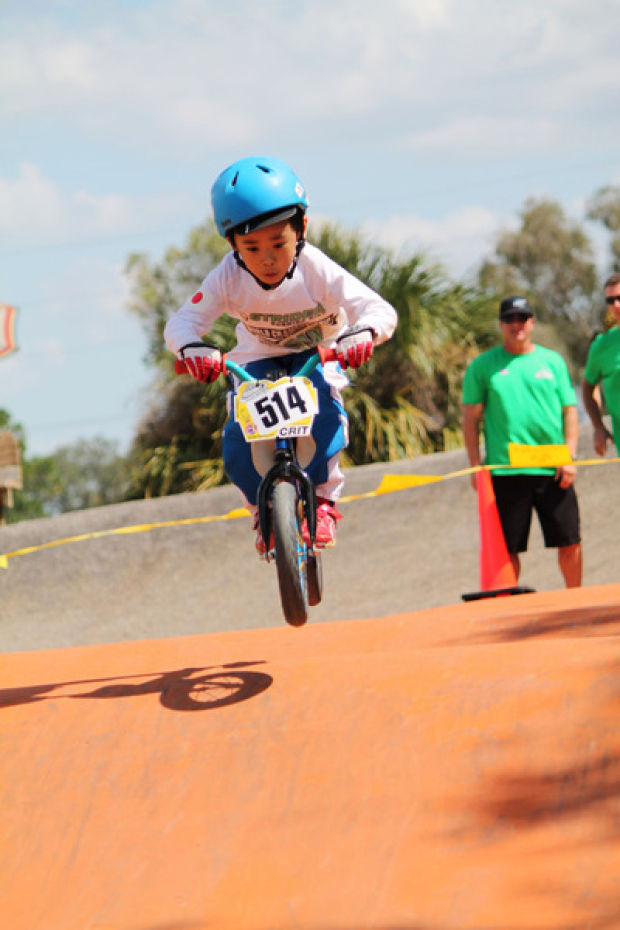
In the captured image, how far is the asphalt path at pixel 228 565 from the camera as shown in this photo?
11328 millimetres

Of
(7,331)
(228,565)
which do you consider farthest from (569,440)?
(7,331)

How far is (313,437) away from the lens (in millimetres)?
5031

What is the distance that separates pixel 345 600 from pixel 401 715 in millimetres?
7461

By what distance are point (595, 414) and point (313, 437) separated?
442cm

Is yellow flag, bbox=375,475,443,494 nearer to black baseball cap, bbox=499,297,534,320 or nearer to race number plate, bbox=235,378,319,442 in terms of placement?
black baseball cap, bbox=499,297,534,320

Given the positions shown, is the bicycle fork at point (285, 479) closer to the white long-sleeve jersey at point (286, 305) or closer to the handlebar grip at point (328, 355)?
the handlebar grip at point (328, 355)

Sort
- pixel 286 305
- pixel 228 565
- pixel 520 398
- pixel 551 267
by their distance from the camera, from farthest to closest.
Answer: pixel 551 267
pixel 228 565
pixel 520 398
pixel 286 305

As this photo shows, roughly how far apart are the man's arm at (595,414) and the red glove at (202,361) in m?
4.61

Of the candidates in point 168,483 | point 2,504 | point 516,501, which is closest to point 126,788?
point 516,501

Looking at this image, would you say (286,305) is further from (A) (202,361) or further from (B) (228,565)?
(B) (228,565)

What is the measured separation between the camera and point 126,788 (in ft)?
13.2

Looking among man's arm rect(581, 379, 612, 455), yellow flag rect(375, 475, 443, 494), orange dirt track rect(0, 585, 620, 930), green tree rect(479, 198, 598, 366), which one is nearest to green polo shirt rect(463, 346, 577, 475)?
man's arm rect(581, 379, 612, 455)

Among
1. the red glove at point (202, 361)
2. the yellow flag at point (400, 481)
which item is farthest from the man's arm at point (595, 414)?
the red glove at point (202, 361)

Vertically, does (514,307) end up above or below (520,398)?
above
